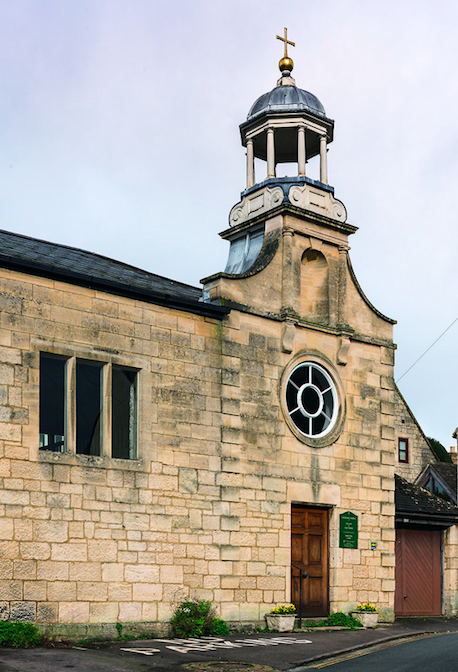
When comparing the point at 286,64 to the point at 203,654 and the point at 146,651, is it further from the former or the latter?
the point at 146,651

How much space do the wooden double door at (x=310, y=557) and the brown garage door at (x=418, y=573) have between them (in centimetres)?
377

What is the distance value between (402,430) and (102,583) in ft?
69.7

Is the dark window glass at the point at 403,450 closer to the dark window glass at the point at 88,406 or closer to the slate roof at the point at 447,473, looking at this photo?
the slate roof at the point at 447,473

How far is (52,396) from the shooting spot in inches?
536

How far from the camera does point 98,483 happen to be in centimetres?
1368

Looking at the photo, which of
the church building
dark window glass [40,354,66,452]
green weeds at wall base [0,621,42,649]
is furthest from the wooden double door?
green weeds at wall base [0,621,42,649]

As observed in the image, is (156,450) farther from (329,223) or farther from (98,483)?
(329,223)

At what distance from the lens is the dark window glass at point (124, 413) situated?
47.1 feet

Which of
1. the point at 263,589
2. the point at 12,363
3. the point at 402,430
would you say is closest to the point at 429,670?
the point at 263,589

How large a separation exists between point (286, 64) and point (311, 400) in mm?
9146

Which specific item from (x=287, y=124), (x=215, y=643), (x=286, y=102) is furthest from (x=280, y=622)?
(x=286, y=102)

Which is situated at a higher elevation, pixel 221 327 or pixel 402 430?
pixel 221 327

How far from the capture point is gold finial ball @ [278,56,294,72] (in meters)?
21.1

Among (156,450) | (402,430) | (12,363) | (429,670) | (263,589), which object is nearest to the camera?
(429,670)
